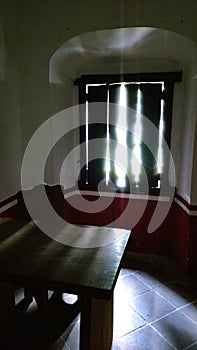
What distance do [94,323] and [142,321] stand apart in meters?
0.80

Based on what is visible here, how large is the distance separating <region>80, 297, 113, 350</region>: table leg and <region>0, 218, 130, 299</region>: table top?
123mm

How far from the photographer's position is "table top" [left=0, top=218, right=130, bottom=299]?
126 cm

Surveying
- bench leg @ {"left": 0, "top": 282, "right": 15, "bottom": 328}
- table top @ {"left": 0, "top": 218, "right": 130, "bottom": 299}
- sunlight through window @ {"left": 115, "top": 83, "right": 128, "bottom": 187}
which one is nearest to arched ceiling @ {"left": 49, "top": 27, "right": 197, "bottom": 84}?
sunlight through window @ {"left": 115, "top": 83, "right": 128, "bottom": 187}

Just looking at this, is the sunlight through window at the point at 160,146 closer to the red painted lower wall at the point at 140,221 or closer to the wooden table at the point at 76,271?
the red painted lower wall at the point at 140,221

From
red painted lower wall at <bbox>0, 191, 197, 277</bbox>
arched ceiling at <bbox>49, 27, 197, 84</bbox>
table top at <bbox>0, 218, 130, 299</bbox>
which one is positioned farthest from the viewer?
red painted lower wall at <bbox>0, 191, 197, 277</bbox>

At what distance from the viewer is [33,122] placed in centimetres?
283

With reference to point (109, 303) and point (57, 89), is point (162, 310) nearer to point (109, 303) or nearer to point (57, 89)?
point (109, 303)

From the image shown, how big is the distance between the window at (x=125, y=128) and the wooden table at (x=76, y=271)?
1393 millimetres

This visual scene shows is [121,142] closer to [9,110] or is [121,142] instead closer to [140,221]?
[140,221]

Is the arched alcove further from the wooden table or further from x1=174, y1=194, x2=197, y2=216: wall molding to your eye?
the wooden table

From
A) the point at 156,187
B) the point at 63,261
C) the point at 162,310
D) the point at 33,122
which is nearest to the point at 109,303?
the point at 63,261

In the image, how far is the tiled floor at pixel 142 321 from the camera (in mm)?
1793

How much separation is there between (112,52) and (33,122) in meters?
1.15

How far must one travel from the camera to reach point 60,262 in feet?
4.77
